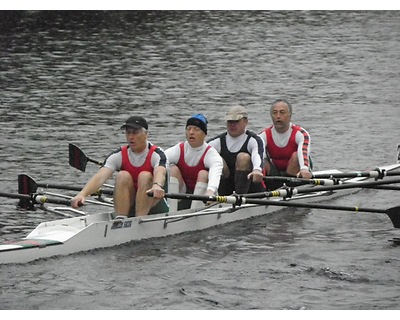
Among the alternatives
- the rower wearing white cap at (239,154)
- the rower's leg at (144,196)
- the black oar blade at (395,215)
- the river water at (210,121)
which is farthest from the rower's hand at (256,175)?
the black oar blade at (395,215)

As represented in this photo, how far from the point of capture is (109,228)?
37.8ft

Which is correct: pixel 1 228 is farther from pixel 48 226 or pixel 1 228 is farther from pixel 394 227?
pixel 394 227

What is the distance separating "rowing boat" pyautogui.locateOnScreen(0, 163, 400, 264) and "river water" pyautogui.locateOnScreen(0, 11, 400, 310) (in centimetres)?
11

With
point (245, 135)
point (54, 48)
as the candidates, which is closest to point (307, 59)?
point (54, 48)

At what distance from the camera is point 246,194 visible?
12.4 metres

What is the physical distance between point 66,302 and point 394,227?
4.45 meters

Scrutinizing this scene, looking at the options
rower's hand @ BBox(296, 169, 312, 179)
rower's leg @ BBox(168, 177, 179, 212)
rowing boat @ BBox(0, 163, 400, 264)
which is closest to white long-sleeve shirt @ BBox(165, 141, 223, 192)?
rower's leg @ BBox(168, 177, 179, 212)

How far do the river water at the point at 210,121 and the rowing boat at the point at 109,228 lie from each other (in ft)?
0.37

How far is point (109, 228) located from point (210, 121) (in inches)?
383

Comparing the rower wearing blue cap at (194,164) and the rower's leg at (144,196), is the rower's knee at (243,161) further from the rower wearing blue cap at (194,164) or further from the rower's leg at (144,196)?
the rower's leg at (144,196)

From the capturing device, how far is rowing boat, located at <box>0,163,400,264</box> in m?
10.8

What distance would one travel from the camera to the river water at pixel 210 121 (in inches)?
412
